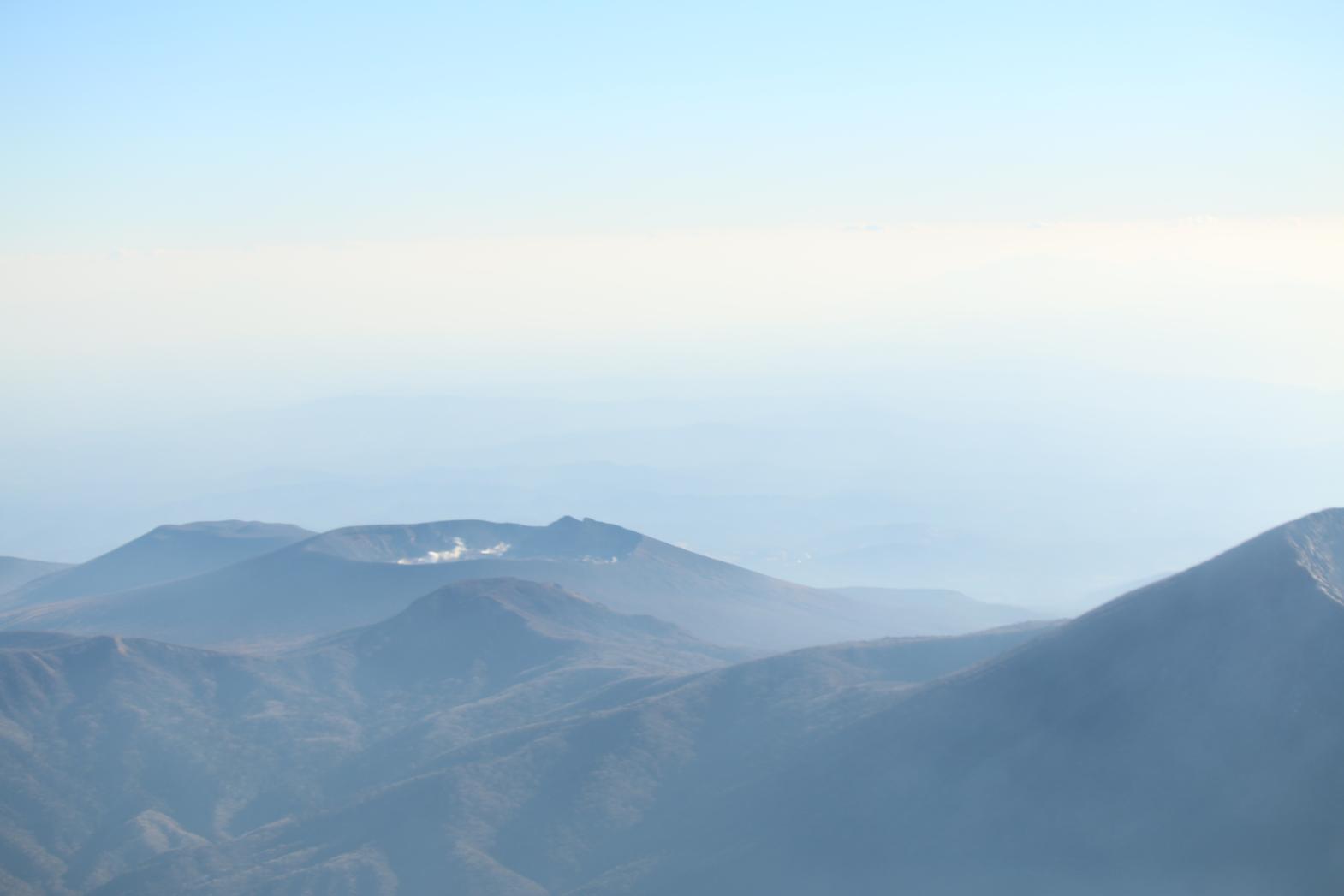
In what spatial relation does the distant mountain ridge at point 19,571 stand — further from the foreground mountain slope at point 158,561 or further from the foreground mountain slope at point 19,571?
the foreground mountain slope at point 158,561

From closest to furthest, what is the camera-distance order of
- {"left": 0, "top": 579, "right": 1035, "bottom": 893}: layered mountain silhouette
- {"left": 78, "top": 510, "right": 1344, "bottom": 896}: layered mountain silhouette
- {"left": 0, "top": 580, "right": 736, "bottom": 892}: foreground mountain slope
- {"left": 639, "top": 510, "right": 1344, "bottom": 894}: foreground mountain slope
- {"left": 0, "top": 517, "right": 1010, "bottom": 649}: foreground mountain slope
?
{"left": 639, "top": 510, "right": 1344, "bottom": 894}: foreground mountain slope < {"left": 78, "top": 510, "right": 1344, "bottom": 896}: layered mountain silhouette < {"left": 0, "top": 579, "right": 1035, "bottom": 893}: layered mountain silhouette < {"left": 0, "top": 580, "right": 736, "bottom": 892}: foreground mountain slope < {"left": 0, "top": 517, "right": 1010, "bottom": 649}: foreground mountain slope

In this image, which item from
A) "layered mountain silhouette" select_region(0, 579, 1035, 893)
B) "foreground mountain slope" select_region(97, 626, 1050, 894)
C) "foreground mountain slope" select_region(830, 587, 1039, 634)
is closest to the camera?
"foreground mountain slope" select_region(97, 626, 1050, 894)

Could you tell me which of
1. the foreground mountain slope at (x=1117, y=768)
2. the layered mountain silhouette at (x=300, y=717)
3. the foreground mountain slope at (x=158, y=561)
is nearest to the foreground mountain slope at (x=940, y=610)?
the layered mountain silhouette at (x=300, y=717)

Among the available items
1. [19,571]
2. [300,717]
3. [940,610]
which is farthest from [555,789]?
[19,571]

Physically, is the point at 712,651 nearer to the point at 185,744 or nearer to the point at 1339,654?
the point at 185,744

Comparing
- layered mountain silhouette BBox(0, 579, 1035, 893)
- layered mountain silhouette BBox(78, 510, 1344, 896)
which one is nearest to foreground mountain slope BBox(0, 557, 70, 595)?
layered mountain silhouette BBox(0, 579, 1035, 893)

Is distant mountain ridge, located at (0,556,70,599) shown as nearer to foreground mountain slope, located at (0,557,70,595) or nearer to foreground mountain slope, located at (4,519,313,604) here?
foreground mountain slope, located at (0,557,70,595)

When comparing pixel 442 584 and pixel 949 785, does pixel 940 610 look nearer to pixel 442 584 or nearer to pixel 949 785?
pixel 442 584
